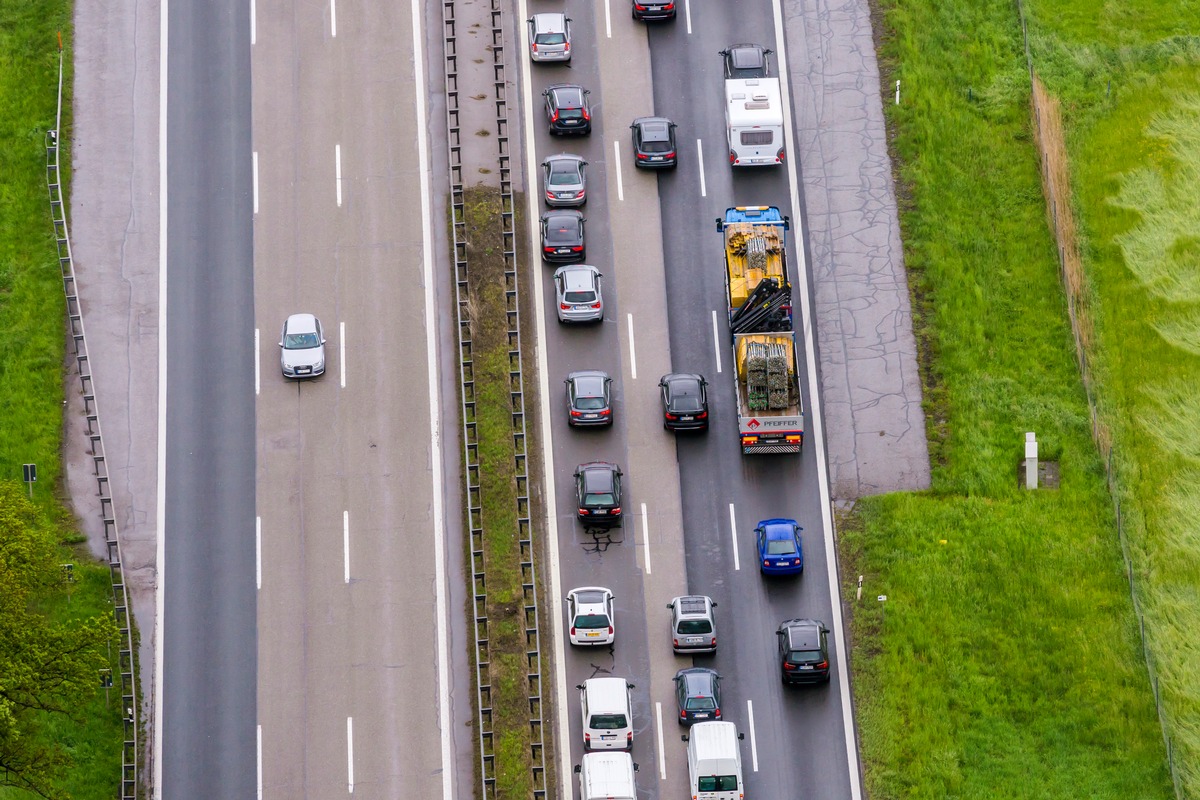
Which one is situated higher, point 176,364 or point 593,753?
point 176,364

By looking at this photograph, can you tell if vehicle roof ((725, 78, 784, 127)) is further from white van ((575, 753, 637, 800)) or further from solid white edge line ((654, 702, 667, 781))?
white van ((575, 753, 637, 800))

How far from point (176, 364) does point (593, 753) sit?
20.2 m

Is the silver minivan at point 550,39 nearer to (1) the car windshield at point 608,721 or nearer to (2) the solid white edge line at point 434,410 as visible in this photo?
(2) the solid white edge line at point 434,410

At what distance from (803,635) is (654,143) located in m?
19.8

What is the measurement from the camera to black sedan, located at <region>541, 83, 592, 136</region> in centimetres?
8112

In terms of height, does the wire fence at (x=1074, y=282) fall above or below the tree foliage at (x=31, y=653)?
above

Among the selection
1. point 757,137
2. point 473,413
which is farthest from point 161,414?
point 757,137

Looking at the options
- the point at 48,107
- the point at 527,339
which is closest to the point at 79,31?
the point at 48,107

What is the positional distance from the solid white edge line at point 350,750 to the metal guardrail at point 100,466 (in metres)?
6.40

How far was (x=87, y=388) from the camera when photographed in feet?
250

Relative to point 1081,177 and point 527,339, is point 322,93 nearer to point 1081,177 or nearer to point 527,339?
point 527,339

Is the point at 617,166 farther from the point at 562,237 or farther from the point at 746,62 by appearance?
the point at 746,62

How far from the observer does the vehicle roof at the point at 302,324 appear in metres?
76.5

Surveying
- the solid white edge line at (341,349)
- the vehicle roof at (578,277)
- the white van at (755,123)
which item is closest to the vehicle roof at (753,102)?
the white van at (755,123)
